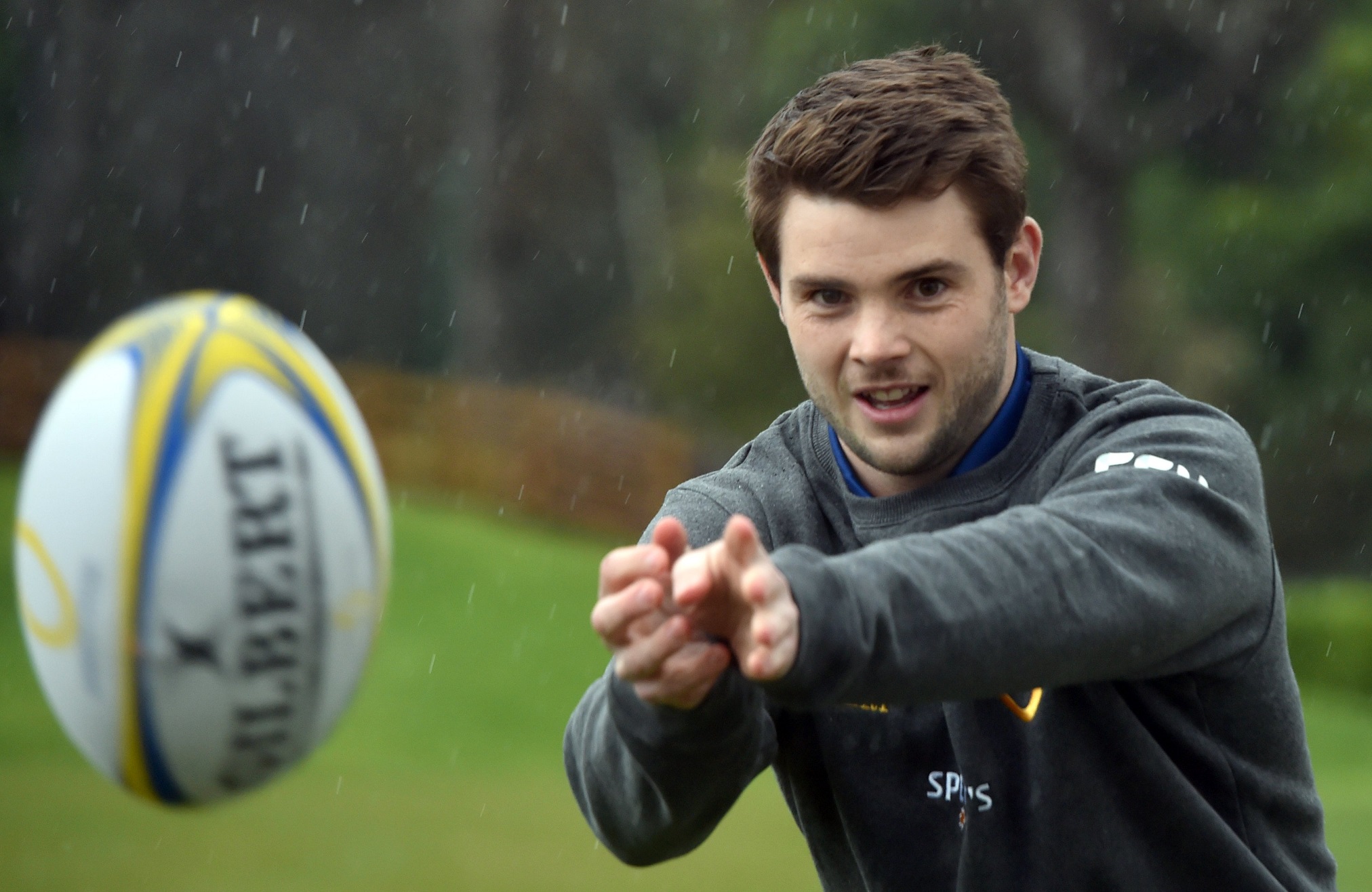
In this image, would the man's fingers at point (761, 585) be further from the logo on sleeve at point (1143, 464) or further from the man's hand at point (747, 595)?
the logo on sleeve at point (1143, 464)

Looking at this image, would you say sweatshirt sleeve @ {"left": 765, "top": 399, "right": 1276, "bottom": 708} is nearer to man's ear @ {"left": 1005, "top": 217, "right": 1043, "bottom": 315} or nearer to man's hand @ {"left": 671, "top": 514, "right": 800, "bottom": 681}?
man's hand @ {"left": 671, "top": 514, "right": 800, "bottom": 681}

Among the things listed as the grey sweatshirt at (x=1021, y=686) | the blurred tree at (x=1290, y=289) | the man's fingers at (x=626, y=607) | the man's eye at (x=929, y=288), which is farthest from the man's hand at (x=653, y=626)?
the blurred tree at (x=1290, y=289)

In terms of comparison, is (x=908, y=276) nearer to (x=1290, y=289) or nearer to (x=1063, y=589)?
(x=1063, y=589)

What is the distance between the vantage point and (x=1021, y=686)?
1.90 meters

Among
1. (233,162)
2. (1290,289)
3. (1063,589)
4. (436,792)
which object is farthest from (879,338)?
(233,162)

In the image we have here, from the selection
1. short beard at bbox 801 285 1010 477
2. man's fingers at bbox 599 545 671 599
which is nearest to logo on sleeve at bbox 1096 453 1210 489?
short beard at bbox 801 285 1010 477

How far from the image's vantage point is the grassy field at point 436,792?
6.51m

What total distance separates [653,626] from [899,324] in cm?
79

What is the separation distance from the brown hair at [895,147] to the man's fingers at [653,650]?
0.88m

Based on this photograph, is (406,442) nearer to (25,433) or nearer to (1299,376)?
(25,433)

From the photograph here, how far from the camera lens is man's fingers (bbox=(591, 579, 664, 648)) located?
184 cm

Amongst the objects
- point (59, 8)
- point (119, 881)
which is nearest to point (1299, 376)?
point (119, 881)

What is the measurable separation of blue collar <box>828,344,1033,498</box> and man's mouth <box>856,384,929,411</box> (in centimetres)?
14

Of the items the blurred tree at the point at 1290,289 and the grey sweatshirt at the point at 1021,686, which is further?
the blurred tree at the point at 1290,289
